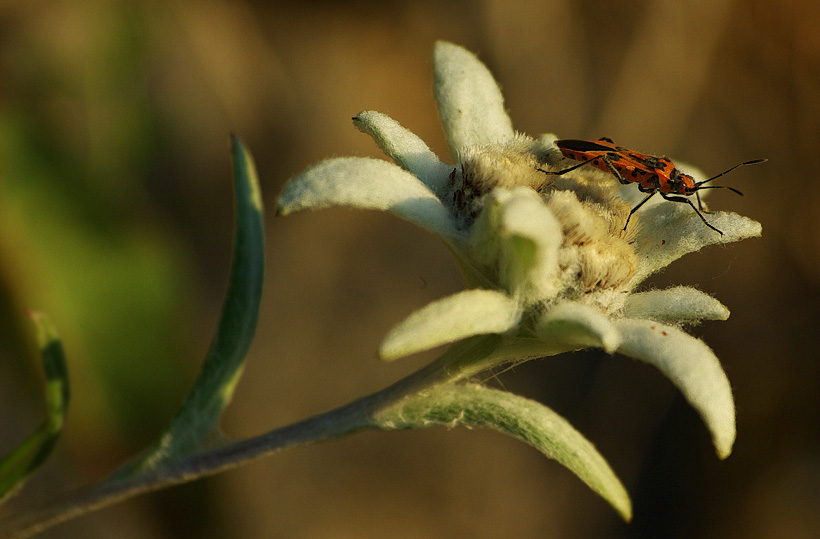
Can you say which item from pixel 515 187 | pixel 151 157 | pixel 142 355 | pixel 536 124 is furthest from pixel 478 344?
pixel 536 124

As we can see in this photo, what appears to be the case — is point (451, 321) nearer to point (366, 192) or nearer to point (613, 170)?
point (366, 192)

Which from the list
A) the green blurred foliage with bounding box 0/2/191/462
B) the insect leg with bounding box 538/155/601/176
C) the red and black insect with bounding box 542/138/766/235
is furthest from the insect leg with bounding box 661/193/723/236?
the green blurred foliage with bounding box 0/2/191/462

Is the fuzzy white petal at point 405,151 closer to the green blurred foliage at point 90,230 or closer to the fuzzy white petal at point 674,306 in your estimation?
the fuzzy white petal at point 674,306

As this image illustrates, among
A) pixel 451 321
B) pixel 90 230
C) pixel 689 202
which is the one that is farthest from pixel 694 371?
pixel 90 230

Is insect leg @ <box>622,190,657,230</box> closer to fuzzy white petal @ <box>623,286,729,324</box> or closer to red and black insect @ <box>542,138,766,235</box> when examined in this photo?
red and black insect @ <box>542,138,766,235</box>

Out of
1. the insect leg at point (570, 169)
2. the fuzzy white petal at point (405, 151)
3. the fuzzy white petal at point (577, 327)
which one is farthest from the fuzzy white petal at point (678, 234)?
the fuzzy white petal at point (405, 151)
